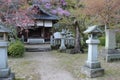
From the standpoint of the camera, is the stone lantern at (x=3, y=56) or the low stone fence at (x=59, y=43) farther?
the low stone fence at (x=59, y=43)

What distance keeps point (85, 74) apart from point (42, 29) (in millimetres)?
20023

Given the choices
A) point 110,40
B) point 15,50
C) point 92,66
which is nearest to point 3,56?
point 92,66

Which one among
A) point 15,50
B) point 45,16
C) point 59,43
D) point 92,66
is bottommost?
point 92,66

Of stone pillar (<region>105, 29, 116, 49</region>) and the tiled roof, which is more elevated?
the tiled roof

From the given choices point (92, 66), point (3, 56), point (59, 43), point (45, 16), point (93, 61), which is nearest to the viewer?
point (3, 56)

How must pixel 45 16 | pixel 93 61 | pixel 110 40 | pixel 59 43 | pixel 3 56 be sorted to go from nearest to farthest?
1. pixel 3 56
2. pixel 93 61
3. pixel 110 40
4. pixel 59 43
5. pixel 45 16

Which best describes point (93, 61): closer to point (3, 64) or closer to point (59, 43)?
point (3, 64)

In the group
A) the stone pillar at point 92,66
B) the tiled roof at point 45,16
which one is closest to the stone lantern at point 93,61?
the stone pillar at point 92,66

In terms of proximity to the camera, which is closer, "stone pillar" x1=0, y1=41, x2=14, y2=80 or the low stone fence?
"stone pillar" x1=0, y1=41, x2=14, y2=80

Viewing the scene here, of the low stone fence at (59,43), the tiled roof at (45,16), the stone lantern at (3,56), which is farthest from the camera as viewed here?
the tiled roof at (45,16)

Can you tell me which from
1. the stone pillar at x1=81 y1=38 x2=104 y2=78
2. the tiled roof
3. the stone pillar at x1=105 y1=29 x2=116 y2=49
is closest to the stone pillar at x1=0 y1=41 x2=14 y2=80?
the stone pillar at x1=81 y1=38 x2=104 y2=78

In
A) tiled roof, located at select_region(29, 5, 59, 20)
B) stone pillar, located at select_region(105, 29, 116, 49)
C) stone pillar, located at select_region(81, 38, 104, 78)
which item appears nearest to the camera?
stone pillar, located at select_region(81, 38, 104, 78)

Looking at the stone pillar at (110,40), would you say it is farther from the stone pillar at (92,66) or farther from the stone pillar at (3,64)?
the stone pillar at (3,64)

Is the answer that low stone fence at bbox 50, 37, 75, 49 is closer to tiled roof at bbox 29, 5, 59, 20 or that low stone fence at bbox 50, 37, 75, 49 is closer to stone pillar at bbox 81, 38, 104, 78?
tiled roof at bbox 29, 5, 59, 20
